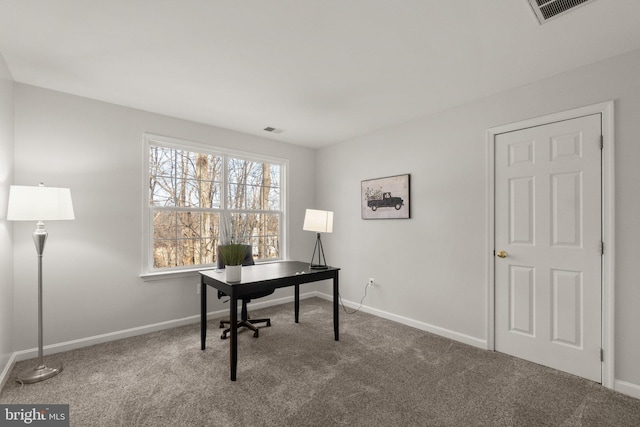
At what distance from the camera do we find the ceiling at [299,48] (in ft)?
5.90

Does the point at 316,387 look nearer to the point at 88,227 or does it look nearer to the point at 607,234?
the point at 607,234

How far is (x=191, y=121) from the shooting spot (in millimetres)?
3727

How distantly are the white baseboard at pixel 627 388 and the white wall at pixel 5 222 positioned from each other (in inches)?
183

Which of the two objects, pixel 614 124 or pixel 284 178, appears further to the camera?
pixel 284 178

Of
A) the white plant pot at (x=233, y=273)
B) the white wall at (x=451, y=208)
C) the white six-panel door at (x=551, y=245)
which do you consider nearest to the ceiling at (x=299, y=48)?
the white wall at (x=451, y=208)

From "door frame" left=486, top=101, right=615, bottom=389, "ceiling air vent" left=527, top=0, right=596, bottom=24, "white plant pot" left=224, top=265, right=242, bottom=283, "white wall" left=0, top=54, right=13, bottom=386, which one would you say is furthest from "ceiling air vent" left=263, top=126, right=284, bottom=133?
"door frame" left=486, top=101, right=615, bottom=389

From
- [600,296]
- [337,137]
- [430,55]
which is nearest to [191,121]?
[337,137]

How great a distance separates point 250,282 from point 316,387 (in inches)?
37.8

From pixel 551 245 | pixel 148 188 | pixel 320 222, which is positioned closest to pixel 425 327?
pixel 551 245

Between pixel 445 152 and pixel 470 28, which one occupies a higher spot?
pixel 470 28

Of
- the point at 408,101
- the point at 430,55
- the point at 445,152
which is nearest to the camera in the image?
the point at 430,55

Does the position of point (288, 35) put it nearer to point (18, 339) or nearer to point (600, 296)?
point (600, 296)

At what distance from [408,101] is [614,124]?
1.64 metres

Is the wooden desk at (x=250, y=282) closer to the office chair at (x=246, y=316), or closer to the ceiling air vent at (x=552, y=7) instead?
the office chair at (x=246, y=316)
